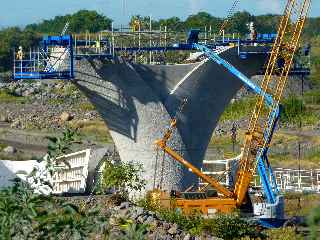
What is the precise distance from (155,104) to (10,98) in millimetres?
51339

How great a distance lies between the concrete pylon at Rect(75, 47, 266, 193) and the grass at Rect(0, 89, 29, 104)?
156 feet

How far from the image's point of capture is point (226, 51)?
27.8 meters

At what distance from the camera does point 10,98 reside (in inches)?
3039

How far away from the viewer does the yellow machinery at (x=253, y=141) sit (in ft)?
78.6

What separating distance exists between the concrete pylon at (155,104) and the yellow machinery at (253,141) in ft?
1.40

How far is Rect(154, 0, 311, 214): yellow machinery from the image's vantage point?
78.6ft

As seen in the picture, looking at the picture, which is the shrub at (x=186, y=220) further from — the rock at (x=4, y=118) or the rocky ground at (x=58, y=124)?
the rock at (x=4, y=118)

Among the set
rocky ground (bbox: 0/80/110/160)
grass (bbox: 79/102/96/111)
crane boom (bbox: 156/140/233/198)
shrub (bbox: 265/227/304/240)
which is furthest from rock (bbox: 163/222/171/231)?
grass (bbox: 79/102/96/111)

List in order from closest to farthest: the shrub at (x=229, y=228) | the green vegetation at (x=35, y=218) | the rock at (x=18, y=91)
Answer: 1. the green vegetation at (x=35, y=218)
2. the shrub at (x=229, y=228)
3. the rock at (x=18, y=91)

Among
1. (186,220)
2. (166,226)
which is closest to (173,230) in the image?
(166,226)

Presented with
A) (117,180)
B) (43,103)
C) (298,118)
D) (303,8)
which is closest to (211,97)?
(303,8)

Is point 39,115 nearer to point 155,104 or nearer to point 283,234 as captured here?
point 155,104

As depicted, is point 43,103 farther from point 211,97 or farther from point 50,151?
point 50,151

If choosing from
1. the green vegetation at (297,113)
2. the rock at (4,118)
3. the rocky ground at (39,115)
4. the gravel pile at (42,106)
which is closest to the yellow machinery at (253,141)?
the rocky ground at (39,115)
